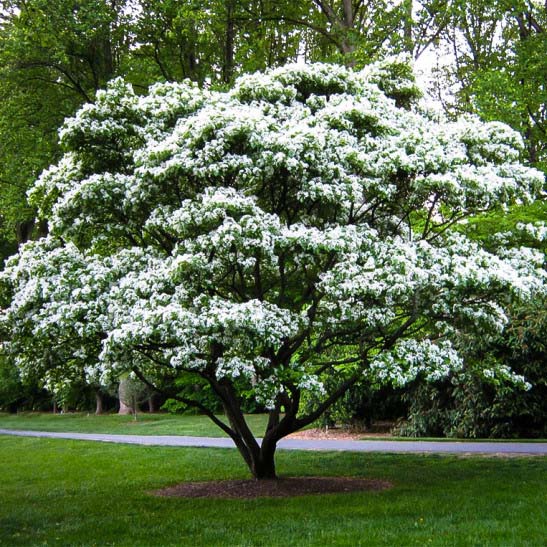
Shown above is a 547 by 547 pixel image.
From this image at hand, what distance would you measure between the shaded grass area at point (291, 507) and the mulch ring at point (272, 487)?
1.46 feet

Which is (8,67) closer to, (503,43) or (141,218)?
(141,218)

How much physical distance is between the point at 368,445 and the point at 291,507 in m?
8.55

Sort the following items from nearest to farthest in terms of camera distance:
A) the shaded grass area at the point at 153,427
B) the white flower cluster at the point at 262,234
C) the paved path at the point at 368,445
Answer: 1. the white flower cluster at the point at 262,234
2. the paved path at the point at 368,445
3. the shaded grass area at the point at 153,427

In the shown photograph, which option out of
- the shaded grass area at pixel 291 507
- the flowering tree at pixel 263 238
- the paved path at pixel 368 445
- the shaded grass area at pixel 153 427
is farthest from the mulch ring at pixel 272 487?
the shaded grass area at pixel 153 427

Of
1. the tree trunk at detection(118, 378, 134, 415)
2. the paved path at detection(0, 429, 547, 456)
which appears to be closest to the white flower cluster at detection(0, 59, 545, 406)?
the paved path at detection(0, 429, 547, 456)

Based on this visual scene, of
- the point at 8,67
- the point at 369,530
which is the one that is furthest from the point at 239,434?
the point at 8,67

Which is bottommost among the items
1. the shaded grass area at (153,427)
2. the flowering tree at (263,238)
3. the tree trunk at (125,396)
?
the shaded grass area at (153,427)

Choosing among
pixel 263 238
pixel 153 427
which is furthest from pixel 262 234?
pixel 153 427

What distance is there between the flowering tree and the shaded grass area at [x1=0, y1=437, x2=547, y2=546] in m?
1.79

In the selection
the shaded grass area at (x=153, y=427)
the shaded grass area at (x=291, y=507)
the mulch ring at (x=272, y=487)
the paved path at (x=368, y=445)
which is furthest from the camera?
the shaded grass area at (x=153, y=427)

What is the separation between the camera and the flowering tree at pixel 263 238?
9.45 metres

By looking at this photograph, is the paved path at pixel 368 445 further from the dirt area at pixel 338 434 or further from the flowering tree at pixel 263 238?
the flowering tree at pixel 263 238

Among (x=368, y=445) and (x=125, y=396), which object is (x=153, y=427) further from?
(x=368, y=445)

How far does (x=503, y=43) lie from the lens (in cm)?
2697
